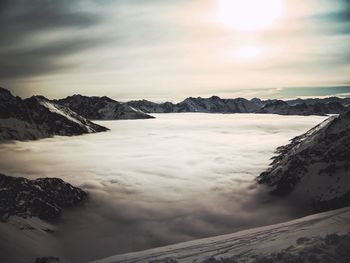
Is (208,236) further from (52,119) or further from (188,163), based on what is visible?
(52,119)

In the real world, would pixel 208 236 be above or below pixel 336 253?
below

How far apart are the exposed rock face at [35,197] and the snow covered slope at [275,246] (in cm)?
888

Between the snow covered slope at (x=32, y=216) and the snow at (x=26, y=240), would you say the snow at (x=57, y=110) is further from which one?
the snow at (x=26, y=240)

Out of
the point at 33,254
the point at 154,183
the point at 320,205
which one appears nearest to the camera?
the point at 33,254

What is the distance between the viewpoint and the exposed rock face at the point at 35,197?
23.5 meters

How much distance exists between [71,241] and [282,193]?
61.1 feet

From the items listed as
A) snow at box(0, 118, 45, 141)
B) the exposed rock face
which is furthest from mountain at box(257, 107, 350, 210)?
snow at box(0, 118, 45, 141)

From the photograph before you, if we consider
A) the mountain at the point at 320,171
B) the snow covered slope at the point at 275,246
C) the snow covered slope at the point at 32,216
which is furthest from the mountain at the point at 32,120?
the snow covered slope at the point at 275,246

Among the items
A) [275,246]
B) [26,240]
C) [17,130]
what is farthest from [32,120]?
[275,246]

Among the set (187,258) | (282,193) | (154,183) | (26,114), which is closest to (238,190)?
(282,193)

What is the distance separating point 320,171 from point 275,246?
45.0 feet

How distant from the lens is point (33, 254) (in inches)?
746

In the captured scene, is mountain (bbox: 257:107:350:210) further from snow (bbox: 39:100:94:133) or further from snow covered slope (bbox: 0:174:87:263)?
snow (bbox: 39:100:94:133)

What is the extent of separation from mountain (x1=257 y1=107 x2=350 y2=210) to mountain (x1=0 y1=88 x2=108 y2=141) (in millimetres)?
108285
